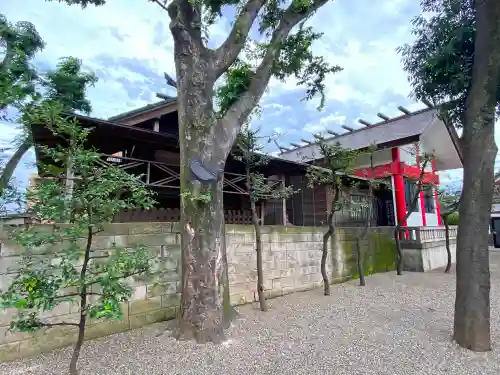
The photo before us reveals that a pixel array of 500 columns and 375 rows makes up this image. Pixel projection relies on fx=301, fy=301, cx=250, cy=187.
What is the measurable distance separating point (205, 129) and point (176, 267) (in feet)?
6.91

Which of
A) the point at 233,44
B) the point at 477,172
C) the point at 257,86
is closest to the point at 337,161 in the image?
the point at 257,86

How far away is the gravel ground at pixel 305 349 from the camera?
2943mm

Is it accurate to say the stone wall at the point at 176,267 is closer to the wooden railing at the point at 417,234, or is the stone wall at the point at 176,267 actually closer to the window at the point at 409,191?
the wooden railing at the point at 417,234

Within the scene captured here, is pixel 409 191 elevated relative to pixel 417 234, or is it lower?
elevated

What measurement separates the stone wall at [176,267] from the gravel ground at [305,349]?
20cm

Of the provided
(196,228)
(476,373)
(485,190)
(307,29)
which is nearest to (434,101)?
(485,190)

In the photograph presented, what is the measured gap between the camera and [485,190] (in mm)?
3365

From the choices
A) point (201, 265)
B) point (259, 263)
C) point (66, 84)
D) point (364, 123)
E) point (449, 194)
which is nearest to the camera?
point (201, 265)

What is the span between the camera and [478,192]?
3.38 meters

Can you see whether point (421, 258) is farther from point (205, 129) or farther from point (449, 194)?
point (205, 129)

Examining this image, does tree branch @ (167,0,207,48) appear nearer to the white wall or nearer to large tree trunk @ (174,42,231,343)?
large tree trunk @ (174,42,231,343)

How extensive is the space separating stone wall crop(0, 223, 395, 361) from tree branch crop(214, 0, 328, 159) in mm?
1653

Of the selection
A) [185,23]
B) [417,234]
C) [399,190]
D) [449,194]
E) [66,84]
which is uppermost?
[66,84]

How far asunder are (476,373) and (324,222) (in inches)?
277
